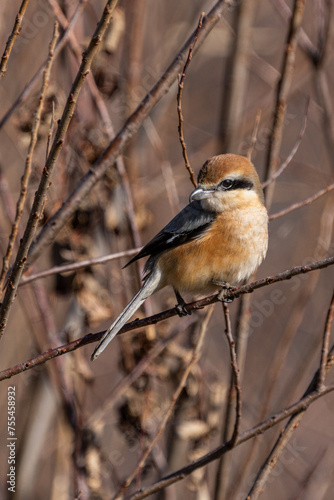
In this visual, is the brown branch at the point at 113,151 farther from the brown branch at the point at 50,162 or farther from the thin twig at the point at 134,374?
the thin twig at the point at 134,374

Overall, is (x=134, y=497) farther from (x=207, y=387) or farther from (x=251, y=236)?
(x=207, y=387)

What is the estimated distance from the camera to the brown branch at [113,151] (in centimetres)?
266

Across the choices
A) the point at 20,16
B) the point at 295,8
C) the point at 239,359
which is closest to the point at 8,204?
the point at 20,16

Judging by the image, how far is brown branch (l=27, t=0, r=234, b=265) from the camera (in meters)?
2.66

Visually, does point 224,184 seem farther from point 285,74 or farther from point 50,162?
point 50,162

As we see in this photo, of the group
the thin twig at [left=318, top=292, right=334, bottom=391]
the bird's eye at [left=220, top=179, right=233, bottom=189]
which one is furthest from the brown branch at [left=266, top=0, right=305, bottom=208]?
the thin twig at [left=318, top=292, right=334, bottom=391]

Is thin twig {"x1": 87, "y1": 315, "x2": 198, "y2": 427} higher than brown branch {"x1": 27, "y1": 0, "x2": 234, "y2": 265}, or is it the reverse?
brown branch {"x1": 27, "y1": 0, "x2": 234, "y2": 265}

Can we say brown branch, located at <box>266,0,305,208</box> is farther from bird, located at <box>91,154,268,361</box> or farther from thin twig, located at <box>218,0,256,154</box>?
thin twig, located at <box>218,0,256,154</box>

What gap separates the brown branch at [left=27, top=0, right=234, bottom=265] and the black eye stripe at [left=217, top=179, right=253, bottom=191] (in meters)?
0.73

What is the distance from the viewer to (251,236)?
10.3 feet

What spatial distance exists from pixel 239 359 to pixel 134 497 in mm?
1180

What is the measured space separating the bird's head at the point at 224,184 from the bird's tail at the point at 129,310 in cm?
51

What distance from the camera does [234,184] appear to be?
10.8 feet

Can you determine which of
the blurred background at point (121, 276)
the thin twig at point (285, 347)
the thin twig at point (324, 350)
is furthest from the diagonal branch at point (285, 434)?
the thin twig at point (285, 347)
